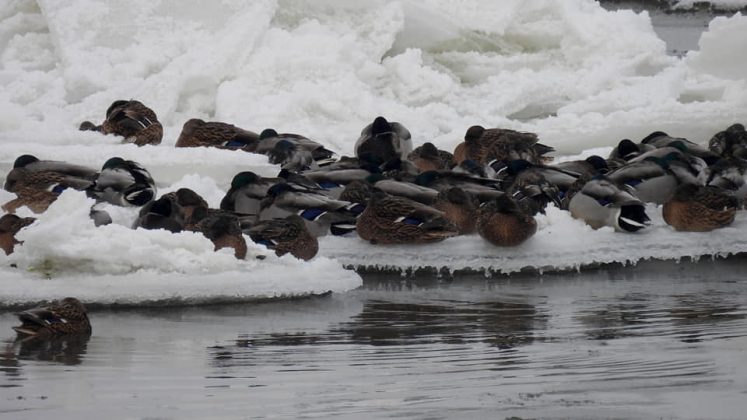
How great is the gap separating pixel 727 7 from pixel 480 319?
16216 millimetres

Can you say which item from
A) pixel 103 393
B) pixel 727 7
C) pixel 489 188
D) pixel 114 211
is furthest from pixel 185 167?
pixel 727 7

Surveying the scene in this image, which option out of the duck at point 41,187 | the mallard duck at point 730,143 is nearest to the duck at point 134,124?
the duck at point 41,187

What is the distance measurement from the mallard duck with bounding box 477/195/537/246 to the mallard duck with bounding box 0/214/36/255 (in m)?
2.44

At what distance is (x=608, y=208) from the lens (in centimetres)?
827

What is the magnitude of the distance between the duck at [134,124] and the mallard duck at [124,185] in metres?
1.67

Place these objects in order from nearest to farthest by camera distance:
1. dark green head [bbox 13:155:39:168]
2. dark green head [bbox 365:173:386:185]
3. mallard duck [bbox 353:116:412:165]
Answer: dark green head [bbox 365:173:386:185] → dark green head [bbox 13:155:39:168] → mallard duck [bbox 353:116:412:165]

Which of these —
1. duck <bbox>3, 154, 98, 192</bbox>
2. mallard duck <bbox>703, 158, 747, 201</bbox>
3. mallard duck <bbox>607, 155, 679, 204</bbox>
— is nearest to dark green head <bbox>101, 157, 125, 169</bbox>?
duck <bbox>3, 154, 98, 192</bbox>

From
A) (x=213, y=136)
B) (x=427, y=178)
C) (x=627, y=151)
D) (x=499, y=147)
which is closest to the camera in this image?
(x=427, y=178)

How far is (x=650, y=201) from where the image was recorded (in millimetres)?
8930

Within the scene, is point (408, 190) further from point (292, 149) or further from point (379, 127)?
point (379, 127)

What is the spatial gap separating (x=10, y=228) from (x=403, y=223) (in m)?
2.11

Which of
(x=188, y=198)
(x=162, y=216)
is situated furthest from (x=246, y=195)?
(x=162, y=216)

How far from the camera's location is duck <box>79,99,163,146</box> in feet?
34.9

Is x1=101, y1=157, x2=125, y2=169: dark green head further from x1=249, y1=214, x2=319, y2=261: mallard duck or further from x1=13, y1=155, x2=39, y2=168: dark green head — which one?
x1=249, y1=214, x2=319, y2=261: mallard duck
